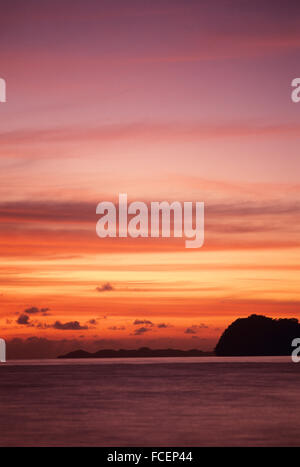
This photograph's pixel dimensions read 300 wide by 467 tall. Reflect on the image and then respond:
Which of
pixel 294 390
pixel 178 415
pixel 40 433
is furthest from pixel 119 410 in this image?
pixel 294 390

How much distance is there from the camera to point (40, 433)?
40.6 meters

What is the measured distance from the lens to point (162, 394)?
239 ft

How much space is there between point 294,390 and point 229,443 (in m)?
42.7
